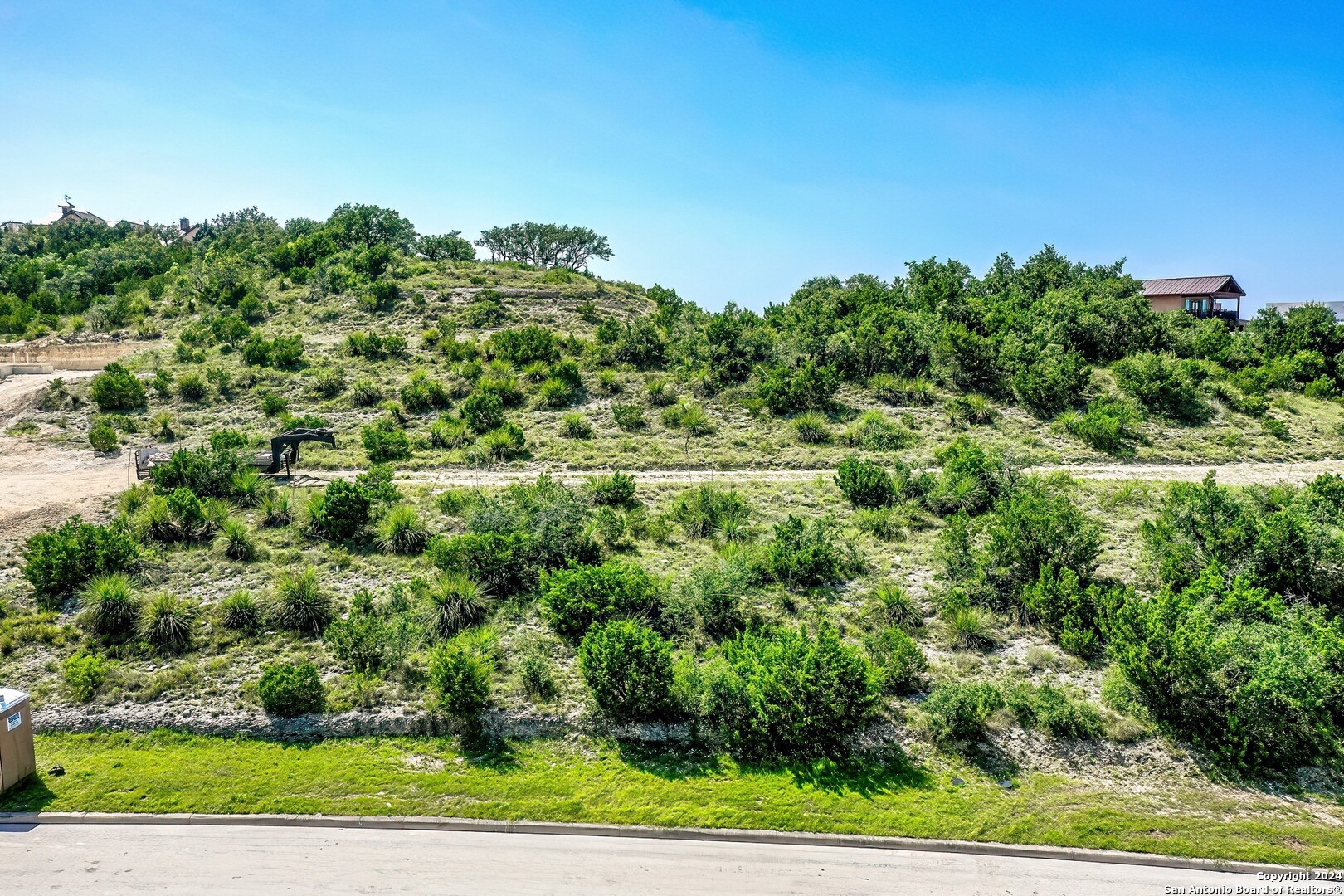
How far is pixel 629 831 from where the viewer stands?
12.5 m

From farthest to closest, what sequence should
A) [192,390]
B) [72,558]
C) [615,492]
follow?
1. [192,390]
2. [615,492]
3. [72,558]

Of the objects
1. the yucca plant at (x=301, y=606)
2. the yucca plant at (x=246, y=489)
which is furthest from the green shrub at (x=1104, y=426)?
the yucca plant at (x=246, y=489)

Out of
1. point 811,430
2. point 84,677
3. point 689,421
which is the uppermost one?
point 689,421

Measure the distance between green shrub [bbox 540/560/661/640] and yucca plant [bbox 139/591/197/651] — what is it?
7756 millimetres

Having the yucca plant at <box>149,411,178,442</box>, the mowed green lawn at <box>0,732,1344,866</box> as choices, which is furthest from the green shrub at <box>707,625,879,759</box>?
the yucca plant at <box>149,411,178,442</box>

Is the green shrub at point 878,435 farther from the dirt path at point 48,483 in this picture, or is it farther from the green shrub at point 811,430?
the dirt path at point 48,483

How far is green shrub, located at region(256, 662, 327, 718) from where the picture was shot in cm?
1488

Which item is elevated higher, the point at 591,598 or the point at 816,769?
the point at 591,598

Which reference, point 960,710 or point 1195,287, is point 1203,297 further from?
point 960,710

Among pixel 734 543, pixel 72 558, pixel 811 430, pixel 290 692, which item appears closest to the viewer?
pixel 290 692

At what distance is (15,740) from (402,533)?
9.56 metres

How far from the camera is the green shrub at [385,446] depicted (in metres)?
29.5

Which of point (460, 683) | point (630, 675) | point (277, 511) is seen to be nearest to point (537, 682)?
point (460, 683)

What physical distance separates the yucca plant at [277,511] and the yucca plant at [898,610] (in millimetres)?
16833
